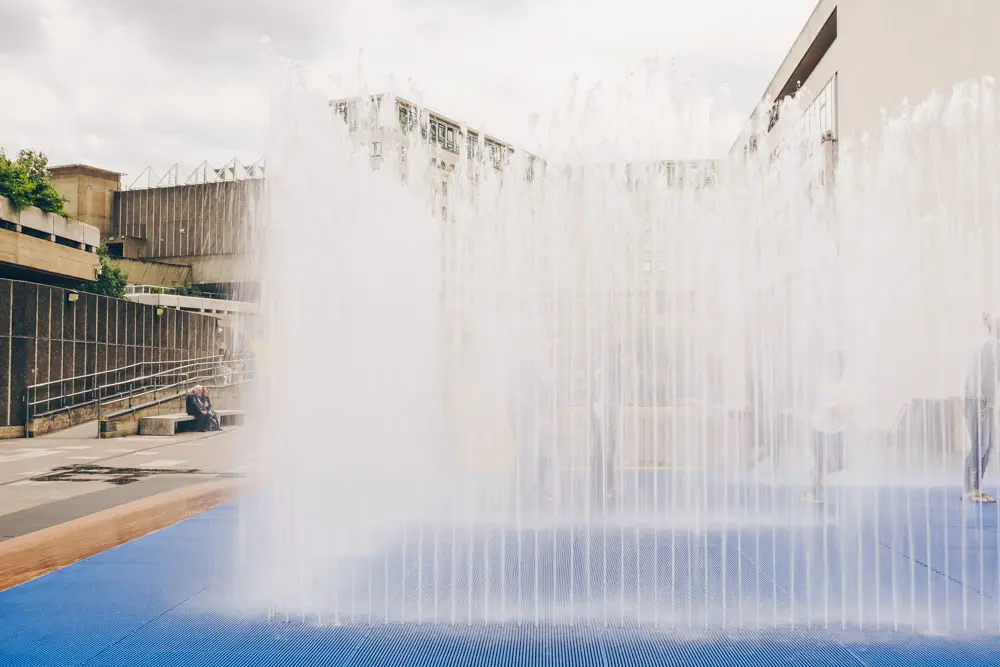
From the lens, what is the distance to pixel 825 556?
19.0 ft

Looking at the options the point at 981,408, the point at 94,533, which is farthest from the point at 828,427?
the point at 94,533

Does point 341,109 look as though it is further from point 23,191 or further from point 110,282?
point 110,282

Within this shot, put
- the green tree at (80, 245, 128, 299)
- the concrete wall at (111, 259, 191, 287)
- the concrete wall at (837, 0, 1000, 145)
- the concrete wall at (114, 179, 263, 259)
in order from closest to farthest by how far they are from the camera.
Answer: the concrete wall at (837, 0, 1000, 145)
the green tree at (80, 245, 128, 299)
the concrete wall at (111, 259, 191, 287)
the concrete wall at (114, 179, 263, 259)

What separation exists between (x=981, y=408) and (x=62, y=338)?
19454 millimetres

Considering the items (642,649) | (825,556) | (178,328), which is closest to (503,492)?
(825,556)

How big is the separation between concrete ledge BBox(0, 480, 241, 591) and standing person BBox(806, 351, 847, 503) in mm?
6112

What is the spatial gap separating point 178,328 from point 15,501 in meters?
19.2

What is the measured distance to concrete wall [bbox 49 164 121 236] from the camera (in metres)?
58.9

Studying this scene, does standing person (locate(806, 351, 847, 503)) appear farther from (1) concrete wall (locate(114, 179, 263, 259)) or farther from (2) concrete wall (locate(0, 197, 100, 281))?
(1) concrete wall (locate(114, 179, 263, 259))

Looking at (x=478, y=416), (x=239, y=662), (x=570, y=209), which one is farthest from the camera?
(x=570, y=209)

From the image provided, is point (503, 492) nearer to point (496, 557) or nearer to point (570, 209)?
point (496, 557)

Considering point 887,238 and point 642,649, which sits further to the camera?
point 887,238

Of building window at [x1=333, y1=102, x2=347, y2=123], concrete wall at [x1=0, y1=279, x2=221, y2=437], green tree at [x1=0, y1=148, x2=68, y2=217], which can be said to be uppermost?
green tree at [x1=0, y1=148, x2=68, y2=217]

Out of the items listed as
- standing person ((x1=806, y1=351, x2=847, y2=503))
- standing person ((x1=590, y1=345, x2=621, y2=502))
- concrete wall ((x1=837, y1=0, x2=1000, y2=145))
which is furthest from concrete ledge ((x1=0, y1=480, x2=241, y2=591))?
concrete wall ((x1=837, y1=0, x2=1000, y2=145))
